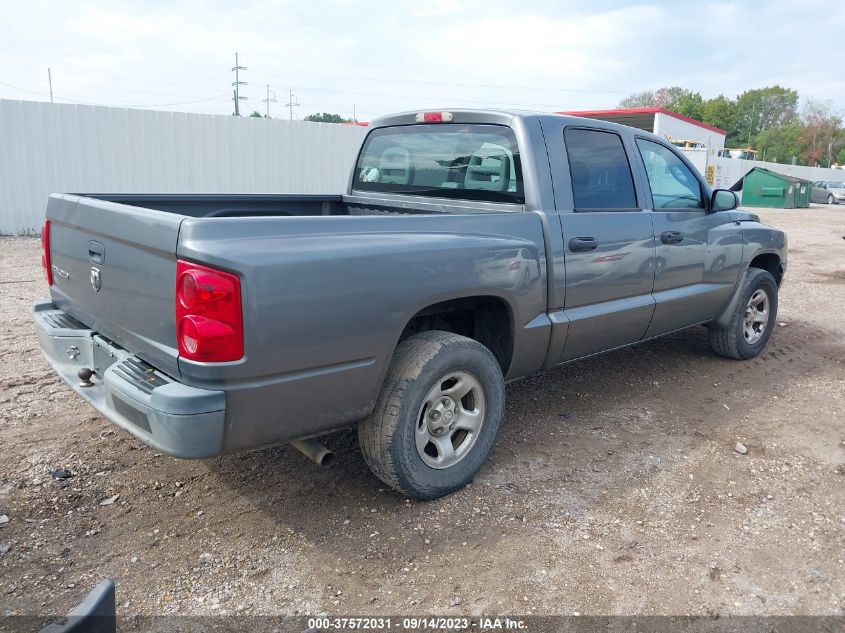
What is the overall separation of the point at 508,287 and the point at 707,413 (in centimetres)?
210

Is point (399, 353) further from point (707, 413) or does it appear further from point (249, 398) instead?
point (707, 413)

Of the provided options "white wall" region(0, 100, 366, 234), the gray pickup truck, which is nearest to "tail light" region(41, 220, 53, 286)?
the gray pickup truck

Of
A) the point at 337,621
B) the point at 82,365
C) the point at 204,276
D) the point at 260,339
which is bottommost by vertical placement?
the point at 337,621

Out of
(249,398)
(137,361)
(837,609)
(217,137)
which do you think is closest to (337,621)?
(249,398)

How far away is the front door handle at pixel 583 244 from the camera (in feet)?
12.4

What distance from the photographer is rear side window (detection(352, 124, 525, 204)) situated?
154 inches

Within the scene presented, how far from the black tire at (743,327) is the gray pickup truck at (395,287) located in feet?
1.76

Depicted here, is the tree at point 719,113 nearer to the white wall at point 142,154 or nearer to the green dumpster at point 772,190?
the green dumpster at point 772,190

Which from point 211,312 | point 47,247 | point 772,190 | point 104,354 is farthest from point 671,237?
point 772,190

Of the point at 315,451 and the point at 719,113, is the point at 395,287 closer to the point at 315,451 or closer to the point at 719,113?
the point at 315,451

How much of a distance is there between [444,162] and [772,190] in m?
33.3

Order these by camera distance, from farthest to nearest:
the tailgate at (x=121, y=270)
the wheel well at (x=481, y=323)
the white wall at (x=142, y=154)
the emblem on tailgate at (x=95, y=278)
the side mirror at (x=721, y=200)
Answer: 1. the white wall at (x=142, y=154)
2. the side mirror at (x=721, y=200)
3. the wheel well at (x=481, y=323)
4. the emblem on tailgate at (x=95, y=278)
5. the tailgate at (x=121, y=270)

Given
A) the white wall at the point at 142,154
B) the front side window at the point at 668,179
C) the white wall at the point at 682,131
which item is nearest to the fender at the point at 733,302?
the front side window at the point at 668,179

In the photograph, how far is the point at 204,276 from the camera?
248 centimetres
